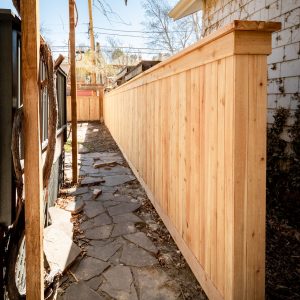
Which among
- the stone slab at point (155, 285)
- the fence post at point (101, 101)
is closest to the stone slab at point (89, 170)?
the stone slab at point (155, 285)

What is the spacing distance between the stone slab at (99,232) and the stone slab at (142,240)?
0.26 meters

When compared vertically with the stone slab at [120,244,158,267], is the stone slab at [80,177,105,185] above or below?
above

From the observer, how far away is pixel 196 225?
8.58 ft

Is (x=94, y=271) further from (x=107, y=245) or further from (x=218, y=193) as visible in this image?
(x=218, y=193)

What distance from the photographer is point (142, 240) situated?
3.57m

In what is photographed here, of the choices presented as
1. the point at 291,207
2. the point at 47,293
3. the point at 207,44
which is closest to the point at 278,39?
the point at 291,207

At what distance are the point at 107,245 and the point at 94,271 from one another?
0.56m

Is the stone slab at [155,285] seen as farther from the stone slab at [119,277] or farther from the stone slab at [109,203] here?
the stone slab at [109,203]

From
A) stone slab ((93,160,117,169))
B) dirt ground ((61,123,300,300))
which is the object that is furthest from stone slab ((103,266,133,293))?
stone slab ((93,160,117,169))

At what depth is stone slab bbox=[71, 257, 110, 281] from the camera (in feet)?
9.33

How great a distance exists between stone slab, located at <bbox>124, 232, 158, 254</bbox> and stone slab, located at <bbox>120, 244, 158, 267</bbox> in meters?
0.07

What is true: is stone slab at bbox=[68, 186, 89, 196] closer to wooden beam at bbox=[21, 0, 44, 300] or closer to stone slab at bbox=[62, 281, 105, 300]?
stone slab at bbox=[62, 281, 105, 300]

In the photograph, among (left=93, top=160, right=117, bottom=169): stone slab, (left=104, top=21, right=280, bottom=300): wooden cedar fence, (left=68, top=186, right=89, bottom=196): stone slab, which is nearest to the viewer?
(left=104, top=21, right=280, bottom=300): wooden cedar fence

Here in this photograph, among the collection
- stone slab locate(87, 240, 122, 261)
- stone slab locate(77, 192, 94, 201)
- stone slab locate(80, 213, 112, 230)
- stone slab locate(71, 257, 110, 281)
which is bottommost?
stone slab locate(71, 257, 110, 281)
